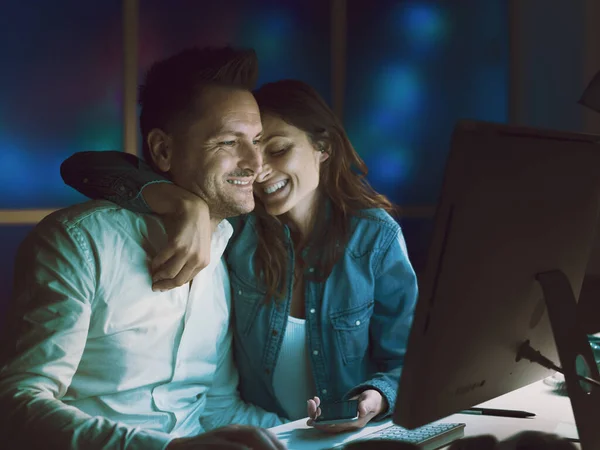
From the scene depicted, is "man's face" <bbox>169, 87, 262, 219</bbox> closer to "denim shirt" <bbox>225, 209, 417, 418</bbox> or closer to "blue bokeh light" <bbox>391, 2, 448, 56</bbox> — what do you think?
"denim shirt" <bbox>225, 209, 417, 418</bbox>

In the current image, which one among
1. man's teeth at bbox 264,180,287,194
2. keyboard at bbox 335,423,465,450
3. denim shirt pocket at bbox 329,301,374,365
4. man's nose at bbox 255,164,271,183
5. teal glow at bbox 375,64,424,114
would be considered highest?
teal glow at bbox 375,64,424,114

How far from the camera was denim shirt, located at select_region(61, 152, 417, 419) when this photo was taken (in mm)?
1917

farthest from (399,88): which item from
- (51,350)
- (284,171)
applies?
(51,350)

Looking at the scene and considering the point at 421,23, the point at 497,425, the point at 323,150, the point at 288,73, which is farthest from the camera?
the point at 421,23

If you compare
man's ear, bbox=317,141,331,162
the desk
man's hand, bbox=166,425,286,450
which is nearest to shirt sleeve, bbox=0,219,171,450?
man's hand, bbox=166,425,286,450

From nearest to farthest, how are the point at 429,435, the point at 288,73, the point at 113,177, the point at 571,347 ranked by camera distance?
the point at 571,347
the point at 429,435
the point at 113,177
the point at 288,73

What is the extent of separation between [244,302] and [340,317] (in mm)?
251

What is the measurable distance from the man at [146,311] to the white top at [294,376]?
0.27 ft

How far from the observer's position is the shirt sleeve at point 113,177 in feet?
5.55

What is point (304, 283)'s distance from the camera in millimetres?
2010

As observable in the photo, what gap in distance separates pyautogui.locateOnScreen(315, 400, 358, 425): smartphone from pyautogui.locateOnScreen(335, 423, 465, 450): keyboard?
73mm

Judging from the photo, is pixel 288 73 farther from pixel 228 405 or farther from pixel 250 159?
pixel 228 405

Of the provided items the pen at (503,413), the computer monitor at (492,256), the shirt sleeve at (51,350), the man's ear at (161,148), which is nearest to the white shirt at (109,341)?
the shirt sleeve at (51,350)

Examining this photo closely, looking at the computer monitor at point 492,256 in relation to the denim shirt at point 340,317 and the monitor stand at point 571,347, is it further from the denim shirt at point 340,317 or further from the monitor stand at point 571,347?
the denim shirt at point 340,317
